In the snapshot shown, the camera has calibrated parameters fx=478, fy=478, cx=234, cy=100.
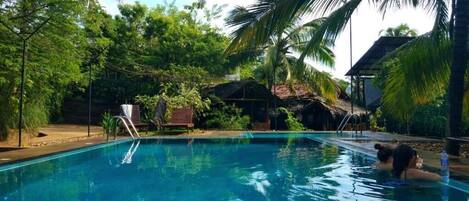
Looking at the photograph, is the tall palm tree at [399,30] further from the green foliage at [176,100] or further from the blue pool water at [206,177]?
the blue pool water at [206,177]

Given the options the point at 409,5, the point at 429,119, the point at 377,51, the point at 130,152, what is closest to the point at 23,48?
the point at 130,152

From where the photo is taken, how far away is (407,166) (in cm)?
700

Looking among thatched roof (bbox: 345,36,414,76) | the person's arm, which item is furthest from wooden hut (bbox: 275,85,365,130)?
the person's arm

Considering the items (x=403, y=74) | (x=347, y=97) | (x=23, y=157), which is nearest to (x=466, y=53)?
(x=403, y=74)

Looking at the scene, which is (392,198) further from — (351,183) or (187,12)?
(187,12)

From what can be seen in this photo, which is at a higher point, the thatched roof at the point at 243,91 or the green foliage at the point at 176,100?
the thatched roof at the point at 243,91

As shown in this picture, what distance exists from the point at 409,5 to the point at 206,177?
5.17m

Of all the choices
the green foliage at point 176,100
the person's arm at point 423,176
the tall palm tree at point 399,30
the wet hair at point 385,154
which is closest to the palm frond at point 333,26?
the wet hair at point 385,154

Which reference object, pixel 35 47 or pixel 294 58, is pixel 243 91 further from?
pixel 35 47

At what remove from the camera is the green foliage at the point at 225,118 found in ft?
77.0

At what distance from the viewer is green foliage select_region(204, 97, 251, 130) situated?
23484 mm

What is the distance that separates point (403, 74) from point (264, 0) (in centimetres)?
359

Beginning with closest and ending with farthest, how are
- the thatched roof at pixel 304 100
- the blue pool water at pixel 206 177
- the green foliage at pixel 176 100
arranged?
the blue pool water at pixel 206 177
the green foliage at pixel 176 100
the thatched roof at pixel 304 100

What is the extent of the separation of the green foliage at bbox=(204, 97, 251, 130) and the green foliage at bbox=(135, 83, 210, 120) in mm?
639
